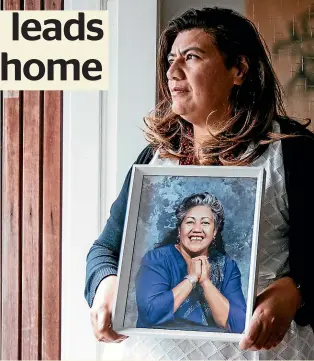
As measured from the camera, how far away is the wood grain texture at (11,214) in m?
1.52

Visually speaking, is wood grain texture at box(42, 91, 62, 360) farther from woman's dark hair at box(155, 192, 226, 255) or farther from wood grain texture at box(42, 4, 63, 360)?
woman's dark hair at box(155, 192, 226, 255)

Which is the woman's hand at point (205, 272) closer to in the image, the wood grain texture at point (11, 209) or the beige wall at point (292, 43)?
the beige wall at point (292, 43)

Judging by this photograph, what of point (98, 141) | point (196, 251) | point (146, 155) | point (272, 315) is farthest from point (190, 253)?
point (98, 141)

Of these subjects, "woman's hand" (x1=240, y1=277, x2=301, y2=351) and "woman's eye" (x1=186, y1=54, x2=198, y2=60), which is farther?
"woman's eye" (x1=186, y1=54, x2=198, y2=60)

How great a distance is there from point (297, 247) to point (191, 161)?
247 mm

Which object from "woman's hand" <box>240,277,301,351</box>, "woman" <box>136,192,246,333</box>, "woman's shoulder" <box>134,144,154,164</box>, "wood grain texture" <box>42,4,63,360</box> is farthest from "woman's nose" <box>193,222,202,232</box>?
"wood grain texture" <box>42,4,63,360</box>

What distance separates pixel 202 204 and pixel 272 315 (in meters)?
0.20

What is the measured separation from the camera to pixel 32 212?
1504mm

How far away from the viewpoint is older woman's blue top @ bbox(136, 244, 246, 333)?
1.07m

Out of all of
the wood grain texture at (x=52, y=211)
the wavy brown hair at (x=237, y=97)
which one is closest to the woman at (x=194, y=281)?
the wavy brown hair at (x=237, y=97)

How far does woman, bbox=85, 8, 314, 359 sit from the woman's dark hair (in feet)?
0.21

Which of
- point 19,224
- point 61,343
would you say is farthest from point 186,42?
point 61,343

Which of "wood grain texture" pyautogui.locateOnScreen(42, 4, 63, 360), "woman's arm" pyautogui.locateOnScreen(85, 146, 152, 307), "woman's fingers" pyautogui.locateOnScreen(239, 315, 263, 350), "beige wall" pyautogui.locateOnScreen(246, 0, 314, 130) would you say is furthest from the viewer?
"wood grain texture" pyautogui.locateOnScreen(42, 4, 63, 360)

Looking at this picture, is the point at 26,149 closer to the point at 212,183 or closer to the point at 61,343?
the point at 61,343
